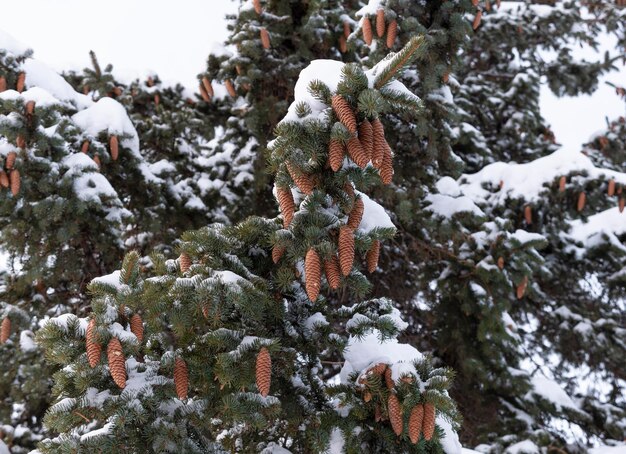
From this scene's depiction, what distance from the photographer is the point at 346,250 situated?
2.72 m

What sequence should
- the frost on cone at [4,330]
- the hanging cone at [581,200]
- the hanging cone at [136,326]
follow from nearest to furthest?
the hanging cone at [136,326]
the frost on cone at [4,330]
the hanging cone at [581,200]

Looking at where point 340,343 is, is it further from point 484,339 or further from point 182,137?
point 182,137

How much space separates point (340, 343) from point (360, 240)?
24.2 inches

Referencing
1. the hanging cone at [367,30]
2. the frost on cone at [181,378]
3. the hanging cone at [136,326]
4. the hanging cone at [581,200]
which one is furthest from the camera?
the hanging cone at [581,200]

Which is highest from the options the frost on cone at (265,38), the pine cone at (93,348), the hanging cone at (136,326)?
the frost on cone at (265,38)

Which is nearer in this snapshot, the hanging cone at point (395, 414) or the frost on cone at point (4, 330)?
the hanging cone at point (395, 414)

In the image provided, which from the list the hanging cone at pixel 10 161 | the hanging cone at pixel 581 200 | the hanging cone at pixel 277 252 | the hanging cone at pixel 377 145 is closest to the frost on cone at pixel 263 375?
the hanging cone at pixel 277 252

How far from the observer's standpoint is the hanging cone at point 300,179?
281 cm

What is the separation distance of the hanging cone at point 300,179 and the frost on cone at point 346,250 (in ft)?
0.88

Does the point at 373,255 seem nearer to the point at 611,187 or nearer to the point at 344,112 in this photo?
the point at 344,112

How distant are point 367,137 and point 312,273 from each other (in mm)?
697

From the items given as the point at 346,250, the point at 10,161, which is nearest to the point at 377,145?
the point at 346,250

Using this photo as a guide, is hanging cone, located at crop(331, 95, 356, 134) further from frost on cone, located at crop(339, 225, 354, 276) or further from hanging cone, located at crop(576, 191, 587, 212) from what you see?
hanging cone, located at crop(576, 191, 587, 212)

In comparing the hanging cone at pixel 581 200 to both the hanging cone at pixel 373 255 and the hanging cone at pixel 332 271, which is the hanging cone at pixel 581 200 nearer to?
the hanging cone at pixel 373 255
